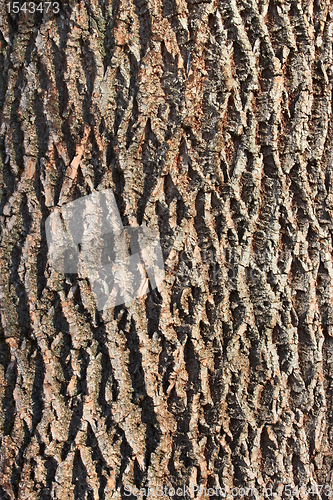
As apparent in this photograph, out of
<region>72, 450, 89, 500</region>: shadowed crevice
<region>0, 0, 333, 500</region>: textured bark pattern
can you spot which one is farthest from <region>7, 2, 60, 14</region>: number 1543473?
<region>72, 450, 89, 500</region>: shadowed crevice

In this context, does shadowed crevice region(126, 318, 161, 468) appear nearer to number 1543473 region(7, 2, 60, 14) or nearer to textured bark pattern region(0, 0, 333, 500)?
textured bark pattern region(0, 0, 333, 500)

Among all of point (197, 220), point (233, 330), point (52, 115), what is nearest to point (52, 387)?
point (233, 330)

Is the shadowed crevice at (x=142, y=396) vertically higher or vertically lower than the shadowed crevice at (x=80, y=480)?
higher

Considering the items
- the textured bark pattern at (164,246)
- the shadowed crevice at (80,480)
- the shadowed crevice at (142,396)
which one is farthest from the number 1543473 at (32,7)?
the shadowed crevice at (80,480)

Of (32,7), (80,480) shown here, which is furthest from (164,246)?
(32,7)

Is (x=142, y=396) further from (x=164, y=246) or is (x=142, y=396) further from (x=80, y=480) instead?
(x=164, y=246)

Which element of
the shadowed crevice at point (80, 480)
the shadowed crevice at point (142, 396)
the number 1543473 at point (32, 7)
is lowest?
the shadowed crevice at point (80, 480)

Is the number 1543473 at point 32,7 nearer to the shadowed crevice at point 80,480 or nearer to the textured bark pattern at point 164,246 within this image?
the textured bark pattern at point 164,246

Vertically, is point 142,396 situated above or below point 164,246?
below
